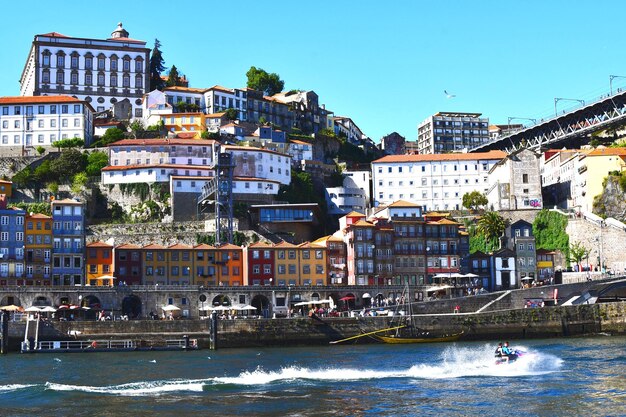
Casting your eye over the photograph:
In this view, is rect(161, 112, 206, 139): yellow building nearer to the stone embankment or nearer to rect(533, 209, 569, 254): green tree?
rect(533, 209, 569, 254): green tree

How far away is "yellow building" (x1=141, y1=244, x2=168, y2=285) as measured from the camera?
9262 cm

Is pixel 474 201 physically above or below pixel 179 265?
above

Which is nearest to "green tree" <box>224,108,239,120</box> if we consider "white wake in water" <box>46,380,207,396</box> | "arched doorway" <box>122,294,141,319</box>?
"arched doorway" <box>122,294,141,319</box>

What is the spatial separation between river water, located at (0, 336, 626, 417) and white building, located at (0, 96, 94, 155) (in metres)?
56.7

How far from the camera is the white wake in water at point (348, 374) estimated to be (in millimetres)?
48781

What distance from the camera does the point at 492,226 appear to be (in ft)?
346

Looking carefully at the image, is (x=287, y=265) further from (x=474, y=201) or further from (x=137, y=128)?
(x=137, y=128)

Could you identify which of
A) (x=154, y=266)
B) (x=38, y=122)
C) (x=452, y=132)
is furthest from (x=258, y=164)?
(x=452, y=132)

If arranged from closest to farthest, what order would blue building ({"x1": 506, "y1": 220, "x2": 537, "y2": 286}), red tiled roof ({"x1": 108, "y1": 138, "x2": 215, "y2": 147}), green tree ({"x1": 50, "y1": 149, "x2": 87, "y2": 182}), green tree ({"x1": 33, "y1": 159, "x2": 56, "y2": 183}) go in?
blue building ({"x1": 506, "y1": 220, "x2": 537, "y2": 286}) → green tree ({"x1": 33, "y1": 159, "x2": 56, "y2": 183}) → green tree ({"x1": 50, "y1": 149, "x2": 87, "y2": 182}) → red tiled roof ({"x1": 108, "y1": 138, "x2": 215, "y2": 147})

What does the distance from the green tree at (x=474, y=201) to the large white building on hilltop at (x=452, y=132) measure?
6034 cm

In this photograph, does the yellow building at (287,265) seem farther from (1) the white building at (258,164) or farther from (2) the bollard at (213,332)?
(1) the white building at (258,164)

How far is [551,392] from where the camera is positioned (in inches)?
1810

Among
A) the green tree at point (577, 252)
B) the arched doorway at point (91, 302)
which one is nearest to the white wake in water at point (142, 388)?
the arched doorway at point (91, 302)

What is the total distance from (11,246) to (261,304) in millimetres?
24769
